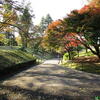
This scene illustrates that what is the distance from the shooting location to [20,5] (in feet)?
30.5

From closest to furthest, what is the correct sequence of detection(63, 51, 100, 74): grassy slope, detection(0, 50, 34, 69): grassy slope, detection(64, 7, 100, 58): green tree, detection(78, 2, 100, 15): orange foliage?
1. detection(0, 50, 34, 69): grassy slope
2. detection(63, 51, 100, 74): grassy slope
3. detection(64, 7, 100, 58): green tree
4. detection(78, 2, 100, 15): orange foliage

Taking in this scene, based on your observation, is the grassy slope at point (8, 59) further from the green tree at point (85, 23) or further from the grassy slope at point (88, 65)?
the green tree at point (85, 23)

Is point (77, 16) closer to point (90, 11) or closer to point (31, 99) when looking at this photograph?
point (90, 11)

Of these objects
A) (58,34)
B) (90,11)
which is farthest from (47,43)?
(90,11)

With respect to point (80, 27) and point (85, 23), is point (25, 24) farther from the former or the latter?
point (85, 23)

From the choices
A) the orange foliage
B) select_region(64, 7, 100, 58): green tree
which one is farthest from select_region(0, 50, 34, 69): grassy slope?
the orange foliage

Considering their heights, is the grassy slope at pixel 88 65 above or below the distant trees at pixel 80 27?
below

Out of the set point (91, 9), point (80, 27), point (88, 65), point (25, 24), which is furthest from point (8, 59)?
point (91, 9)

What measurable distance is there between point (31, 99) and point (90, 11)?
11.8 m

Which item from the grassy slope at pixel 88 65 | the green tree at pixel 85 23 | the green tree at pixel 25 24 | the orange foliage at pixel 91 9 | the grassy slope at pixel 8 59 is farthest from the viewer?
the orange foliage at pixel 91 9

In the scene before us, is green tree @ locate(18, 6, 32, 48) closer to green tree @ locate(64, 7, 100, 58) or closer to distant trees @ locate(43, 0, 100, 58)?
distant trees @ locate(43, 0, 100, 58)

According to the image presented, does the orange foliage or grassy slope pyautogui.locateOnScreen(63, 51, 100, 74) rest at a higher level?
the orange foliage

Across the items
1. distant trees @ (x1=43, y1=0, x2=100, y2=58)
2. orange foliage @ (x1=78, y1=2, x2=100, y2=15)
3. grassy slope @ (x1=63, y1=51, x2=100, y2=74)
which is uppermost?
orange foliage @ (x1=78, y1=2, x2=100, y2=15)

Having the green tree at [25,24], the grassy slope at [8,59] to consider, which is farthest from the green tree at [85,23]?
the grassy slope at [8,59]
